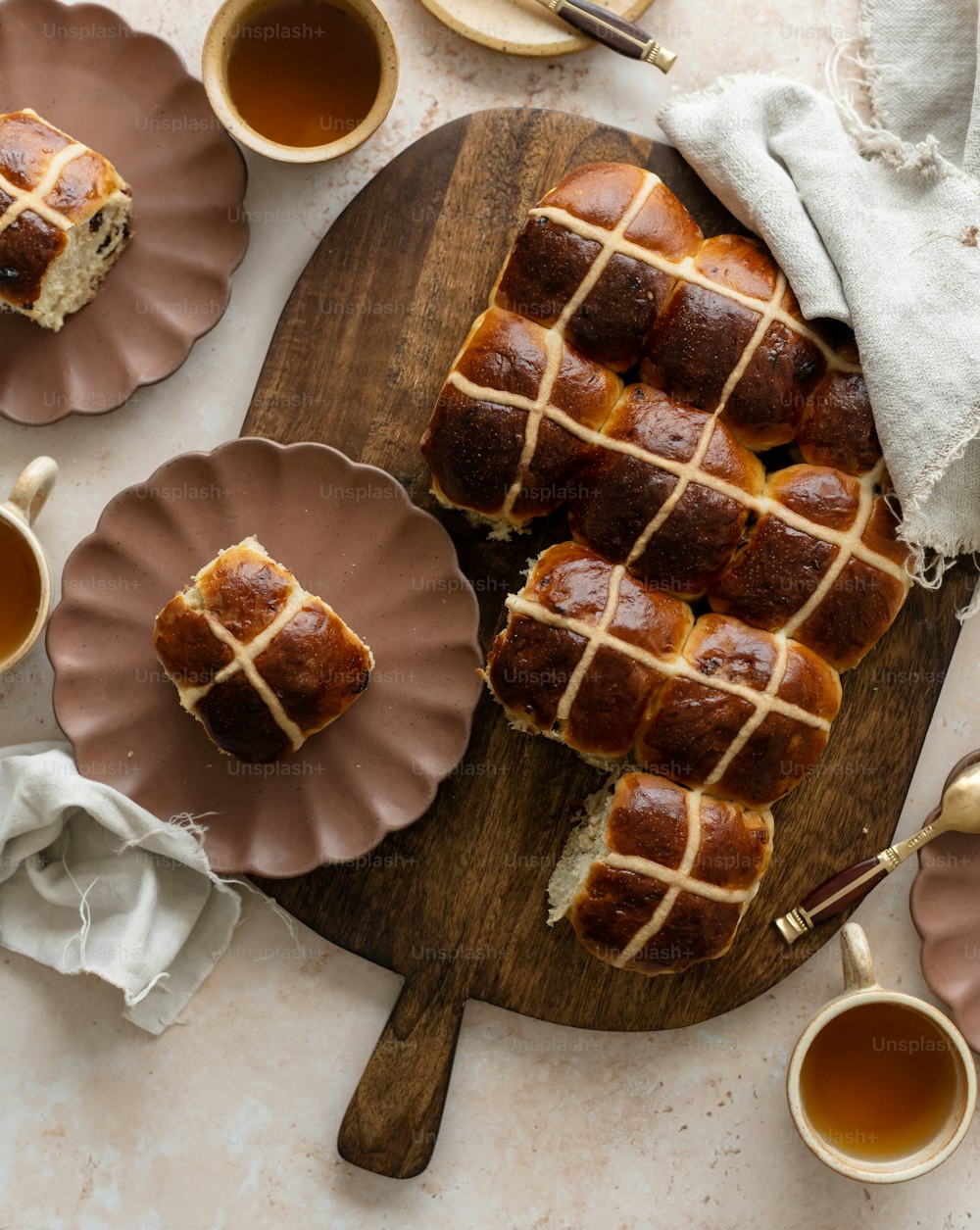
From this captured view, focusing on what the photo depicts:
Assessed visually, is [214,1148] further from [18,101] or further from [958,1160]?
[18,101]

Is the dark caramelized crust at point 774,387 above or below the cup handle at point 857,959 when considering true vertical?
above

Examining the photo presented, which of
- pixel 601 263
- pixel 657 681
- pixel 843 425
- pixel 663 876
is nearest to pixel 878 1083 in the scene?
pixel 663 876

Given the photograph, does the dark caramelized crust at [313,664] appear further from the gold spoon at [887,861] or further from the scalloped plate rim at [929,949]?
the scalloped plate rim at [929,949]

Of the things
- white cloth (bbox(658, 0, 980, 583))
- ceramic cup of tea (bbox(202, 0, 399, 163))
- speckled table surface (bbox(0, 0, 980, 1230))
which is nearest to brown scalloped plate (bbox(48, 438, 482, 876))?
speckled table surface (bbox(0, 0, 980, 1230))

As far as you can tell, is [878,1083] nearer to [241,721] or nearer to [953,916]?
[953,916]

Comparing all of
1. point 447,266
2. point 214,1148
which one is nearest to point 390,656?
point 447,266

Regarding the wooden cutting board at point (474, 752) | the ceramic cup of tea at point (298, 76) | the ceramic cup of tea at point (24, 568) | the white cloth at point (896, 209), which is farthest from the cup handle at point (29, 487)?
the white cloth at point (896, 209)
